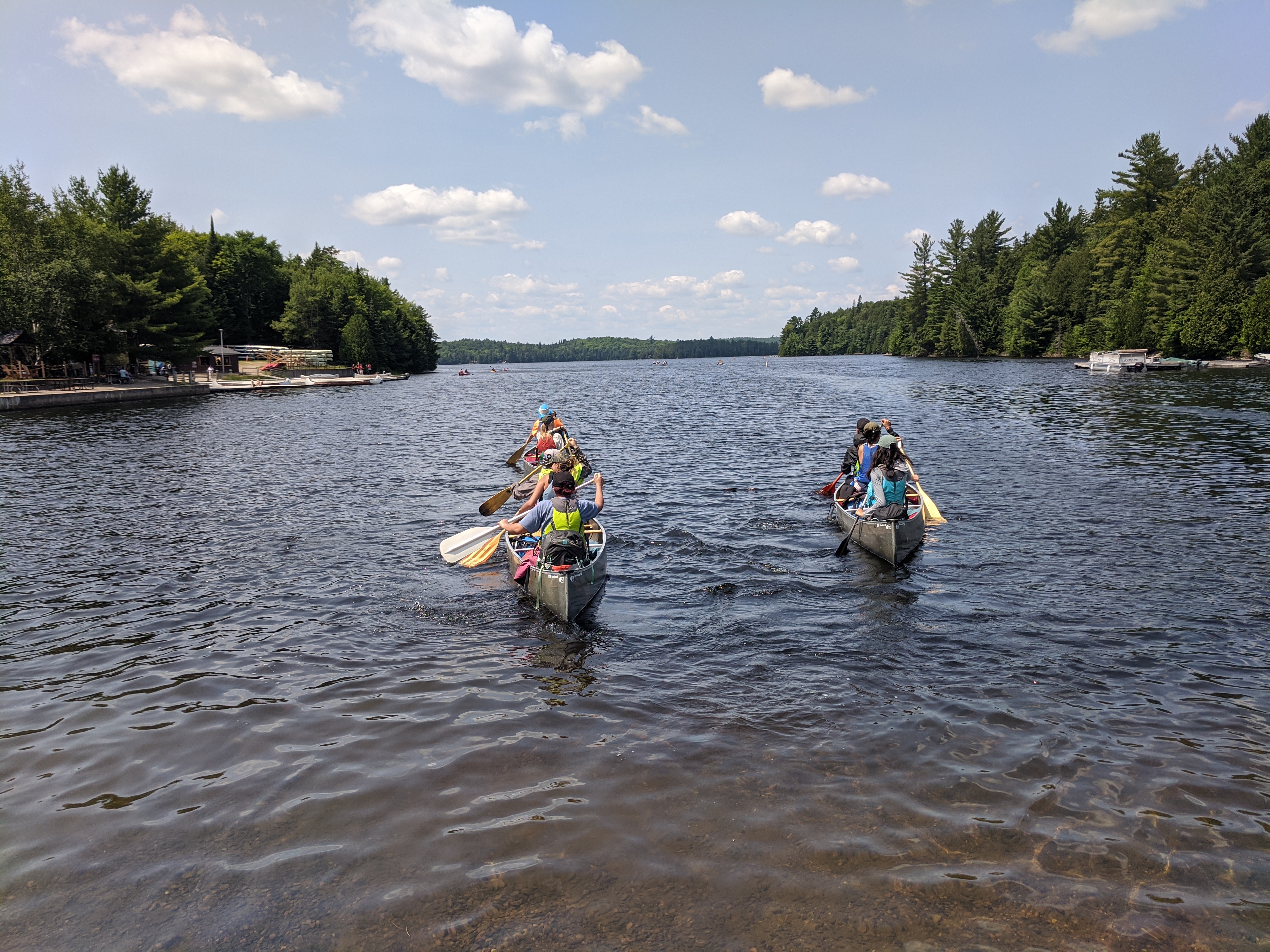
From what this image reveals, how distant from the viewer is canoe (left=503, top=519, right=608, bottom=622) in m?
11.2

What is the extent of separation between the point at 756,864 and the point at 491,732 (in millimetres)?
3521

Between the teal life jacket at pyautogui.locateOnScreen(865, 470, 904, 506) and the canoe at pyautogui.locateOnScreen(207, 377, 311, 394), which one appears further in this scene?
the canoe at pyautogui.locateOnScreen(207, 377, 311, 394)

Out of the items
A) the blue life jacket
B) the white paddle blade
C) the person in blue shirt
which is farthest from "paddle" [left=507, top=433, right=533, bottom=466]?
the person in blue shirt

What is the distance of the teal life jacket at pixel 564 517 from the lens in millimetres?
11594

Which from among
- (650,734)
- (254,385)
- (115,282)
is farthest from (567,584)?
(254,385)

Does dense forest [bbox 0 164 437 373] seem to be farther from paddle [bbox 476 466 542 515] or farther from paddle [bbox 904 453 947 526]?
paddle [bbox 904 453 947 526]

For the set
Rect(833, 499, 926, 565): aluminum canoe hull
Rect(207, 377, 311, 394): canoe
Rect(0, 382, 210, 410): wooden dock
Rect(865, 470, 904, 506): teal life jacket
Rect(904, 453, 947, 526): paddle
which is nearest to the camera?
Rect(833, 499, 926, 565): aluminum canoe hull

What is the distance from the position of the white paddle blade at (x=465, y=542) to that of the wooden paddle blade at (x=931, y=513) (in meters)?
10.4

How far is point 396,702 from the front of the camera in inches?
349

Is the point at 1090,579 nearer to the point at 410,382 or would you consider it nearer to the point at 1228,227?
the point at 1228,227

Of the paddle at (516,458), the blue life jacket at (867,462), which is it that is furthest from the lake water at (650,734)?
the paddle at (516,458)

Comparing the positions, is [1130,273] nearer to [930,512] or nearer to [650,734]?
[930,512]

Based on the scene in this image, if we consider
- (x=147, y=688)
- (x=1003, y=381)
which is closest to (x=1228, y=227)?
(x=1003, y=381)

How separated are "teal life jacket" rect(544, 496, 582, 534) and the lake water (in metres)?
1.63
